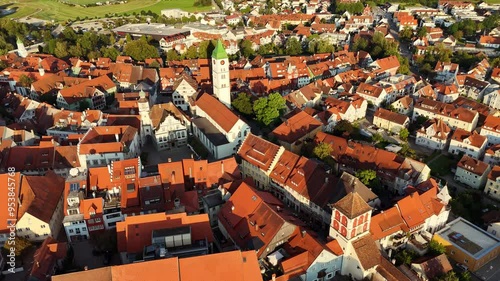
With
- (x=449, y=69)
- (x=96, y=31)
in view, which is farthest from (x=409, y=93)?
(x=96, y=31)

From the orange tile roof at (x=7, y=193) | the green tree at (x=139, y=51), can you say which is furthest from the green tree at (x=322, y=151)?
the green tree at (x=139, y=51)

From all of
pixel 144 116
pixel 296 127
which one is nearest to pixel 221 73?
pixel 144 116

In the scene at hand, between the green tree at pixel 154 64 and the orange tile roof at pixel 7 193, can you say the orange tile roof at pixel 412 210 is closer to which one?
the orange tile roof at pixel 7 193

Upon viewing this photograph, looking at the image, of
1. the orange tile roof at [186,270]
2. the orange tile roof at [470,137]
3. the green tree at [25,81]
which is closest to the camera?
the orange tile roof at [186,270]

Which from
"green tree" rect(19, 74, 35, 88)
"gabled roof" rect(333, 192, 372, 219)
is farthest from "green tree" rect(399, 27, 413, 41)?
"green tree" rect(19, 74, 35, 88)

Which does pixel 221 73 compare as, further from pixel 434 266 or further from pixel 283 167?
pixel 434 266

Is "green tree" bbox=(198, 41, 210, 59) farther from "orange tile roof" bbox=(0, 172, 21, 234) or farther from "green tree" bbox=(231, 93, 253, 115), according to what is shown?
"orange tile roof" bbox=(0, 172, 21, 234)

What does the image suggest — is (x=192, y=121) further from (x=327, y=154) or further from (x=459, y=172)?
(x=459, y=172)
